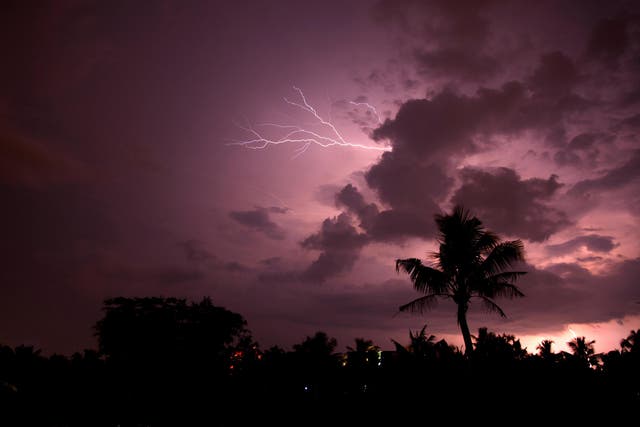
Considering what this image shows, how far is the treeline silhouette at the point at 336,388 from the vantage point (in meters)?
6.10

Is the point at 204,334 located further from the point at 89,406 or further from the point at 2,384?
the point at 2,384

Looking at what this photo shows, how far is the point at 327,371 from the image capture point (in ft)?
28.5

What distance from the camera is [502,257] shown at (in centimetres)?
1606

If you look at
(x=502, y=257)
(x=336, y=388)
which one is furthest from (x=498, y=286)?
(x=336, y=388)

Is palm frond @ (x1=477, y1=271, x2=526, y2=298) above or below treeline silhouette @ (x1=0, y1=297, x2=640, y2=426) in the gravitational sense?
above

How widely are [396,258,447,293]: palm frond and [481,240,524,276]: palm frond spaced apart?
1944 millimetres

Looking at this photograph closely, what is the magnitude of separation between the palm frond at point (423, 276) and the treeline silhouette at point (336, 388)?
14.6ft

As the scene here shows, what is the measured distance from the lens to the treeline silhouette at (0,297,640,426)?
20.0ft

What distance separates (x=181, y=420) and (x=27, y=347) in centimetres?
954

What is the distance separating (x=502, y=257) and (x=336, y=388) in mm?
11138

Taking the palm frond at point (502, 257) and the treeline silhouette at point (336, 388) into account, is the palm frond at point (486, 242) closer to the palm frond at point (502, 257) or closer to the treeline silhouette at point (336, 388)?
the palm frond at point (502, 257)

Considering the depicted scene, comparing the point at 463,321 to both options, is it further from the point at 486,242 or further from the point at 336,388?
the point at 336,388

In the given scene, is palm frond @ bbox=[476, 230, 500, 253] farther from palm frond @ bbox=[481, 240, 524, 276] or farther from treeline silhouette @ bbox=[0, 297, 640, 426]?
treeline silhouette @ bbox=[0, 297, 640, 426]

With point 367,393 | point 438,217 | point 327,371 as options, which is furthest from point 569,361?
point 438,217
